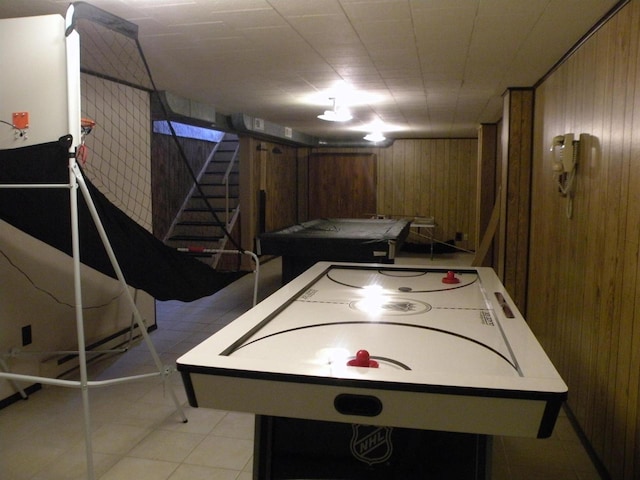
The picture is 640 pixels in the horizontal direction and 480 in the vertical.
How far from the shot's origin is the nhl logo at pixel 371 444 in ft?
5.47

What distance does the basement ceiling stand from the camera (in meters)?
2.37

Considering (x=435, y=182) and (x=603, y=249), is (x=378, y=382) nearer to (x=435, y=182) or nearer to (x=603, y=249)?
(x=603, y=249)

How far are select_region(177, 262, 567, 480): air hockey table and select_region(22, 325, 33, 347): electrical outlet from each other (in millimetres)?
1771

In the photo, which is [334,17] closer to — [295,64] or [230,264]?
[295,64]

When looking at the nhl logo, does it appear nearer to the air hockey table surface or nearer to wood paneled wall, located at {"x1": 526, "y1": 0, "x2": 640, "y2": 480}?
the air hockey table surface

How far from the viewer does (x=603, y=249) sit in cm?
233

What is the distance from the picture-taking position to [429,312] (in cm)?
215

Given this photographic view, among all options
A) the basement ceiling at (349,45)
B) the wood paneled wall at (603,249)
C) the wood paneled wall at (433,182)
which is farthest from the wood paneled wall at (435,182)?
the wood paneled wall at (603,249)

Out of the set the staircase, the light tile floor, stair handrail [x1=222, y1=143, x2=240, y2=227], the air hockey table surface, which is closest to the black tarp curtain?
the light tile floor

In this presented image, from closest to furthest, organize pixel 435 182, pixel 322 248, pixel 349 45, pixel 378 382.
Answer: pixel 378 382 < pixel 349 45 < pixel 322 248 < pixel 435 182

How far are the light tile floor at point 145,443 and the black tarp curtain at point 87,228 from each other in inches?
26.7

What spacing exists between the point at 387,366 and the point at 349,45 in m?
2.04

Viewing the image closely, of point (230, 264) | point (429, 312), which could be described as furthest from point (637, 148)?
point (230, 264)

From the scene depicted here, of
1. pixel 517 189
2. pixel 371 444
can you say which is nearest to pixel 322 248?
pixel 517 189
